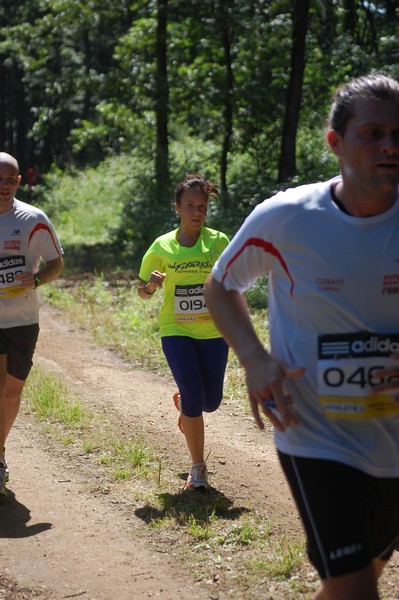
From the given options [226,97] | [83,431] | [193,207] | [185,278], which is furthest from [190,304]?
[226,97]

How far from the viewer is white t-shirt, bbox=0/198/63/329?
21.3 ft

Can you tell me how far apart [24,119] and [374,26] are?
34.1 m

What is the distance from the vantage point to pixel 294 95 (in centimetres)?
1959

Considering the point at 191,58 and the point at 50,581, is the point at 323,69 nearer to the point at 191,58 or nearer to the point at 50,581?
the point at 191,58

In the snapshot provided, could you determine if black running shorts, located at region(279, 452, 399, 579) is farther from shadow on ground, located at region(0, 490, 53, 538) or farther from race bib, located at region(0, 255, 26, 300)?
race bib, located at region(0, 255, 26, 300)

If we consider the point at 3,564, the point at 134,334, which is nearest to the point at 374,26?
the point at 134,334

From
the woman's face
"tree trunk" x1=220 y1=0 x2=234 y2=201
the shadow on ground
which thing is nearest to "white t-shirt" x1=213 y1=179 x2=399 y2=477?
the shadow on ground

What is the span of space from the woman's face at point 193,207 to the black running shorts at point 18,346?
1.29m

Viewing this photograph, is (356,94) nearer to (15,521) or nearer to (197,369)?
(197,369)

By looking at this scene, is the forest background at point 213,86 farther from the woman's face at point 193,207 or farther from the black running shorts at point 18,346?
the black running shorts at point 18,346

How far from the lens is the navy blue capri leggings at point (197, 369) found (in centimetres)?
650

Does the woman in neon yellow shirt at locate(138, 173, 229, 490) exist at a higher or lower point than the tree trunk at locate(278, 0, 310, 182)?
lower

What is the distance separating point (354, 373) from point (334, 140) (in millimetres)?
779

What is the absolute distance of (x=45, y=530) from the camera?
602cm
